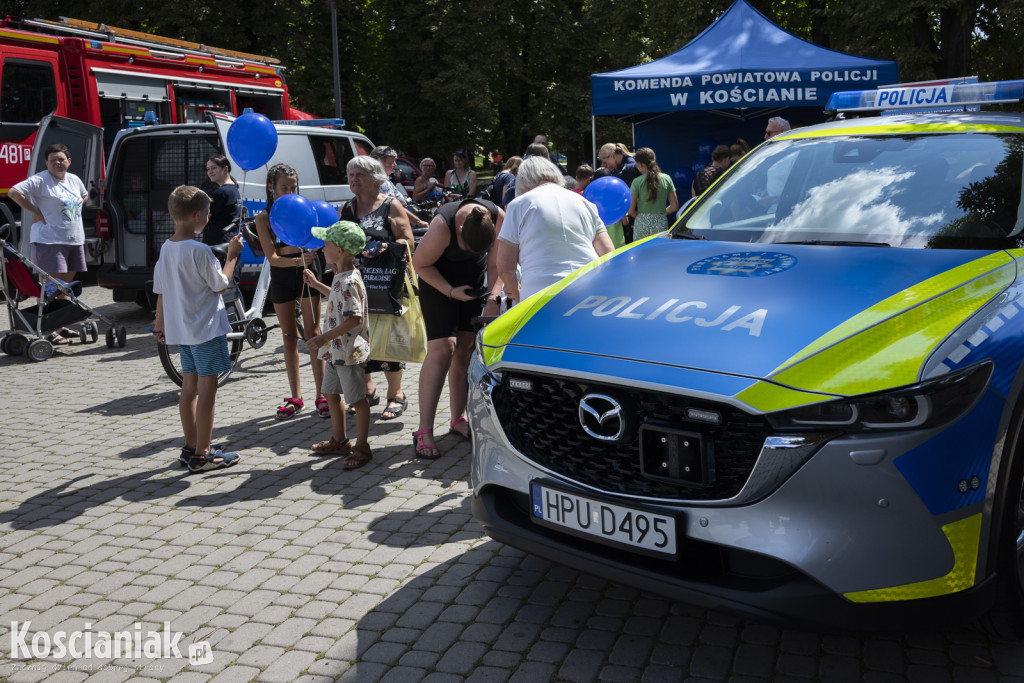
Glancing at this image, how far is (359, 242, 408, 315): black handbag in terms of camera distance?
20.1 ft

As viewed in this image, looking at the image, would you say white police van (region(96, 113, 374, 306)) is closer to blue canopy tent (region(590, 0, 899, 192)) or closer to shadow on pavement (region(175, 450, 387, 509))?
blue canopy tent (region(590, 0, 899, 192))

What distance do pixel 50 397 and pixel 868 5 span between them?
19008 mm

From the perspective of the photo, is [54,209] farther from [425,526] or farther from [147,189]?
[425,526]

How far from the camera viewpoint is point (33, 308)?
31.5 ft

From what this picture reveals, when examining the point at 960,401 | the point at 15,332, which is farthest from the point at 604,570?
the point at 15,332

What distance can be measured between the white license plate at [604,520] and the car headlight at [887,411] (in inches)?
20.4

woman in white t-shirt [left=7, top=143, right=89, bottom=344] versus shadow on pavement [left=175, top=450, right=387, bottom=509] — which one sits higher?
woman in white t-shirt [left=7, top=143, right=89, bottom=344]

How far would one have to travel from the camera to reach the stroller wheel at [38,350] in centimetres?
916

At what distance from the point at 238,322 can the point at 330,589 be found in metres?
4.66

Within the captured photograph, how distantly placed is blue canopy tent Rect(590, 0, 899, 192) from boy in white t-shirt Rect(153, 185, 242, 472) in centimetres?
741

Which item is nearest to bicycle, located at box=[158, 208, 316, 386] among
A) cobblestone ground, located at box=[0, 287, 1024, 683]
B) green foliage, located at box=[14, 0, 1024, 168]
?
cobblestone ground, located at box=[0, 287, 1024, 683]

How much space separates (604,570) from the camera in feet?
10.3

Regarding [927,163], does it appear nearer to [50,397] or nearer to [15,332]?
[50,397]

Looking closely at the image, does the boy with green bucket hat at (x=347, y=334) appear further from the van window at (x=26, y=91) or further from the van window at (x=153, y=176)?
the van window at (x=26, y=91)
